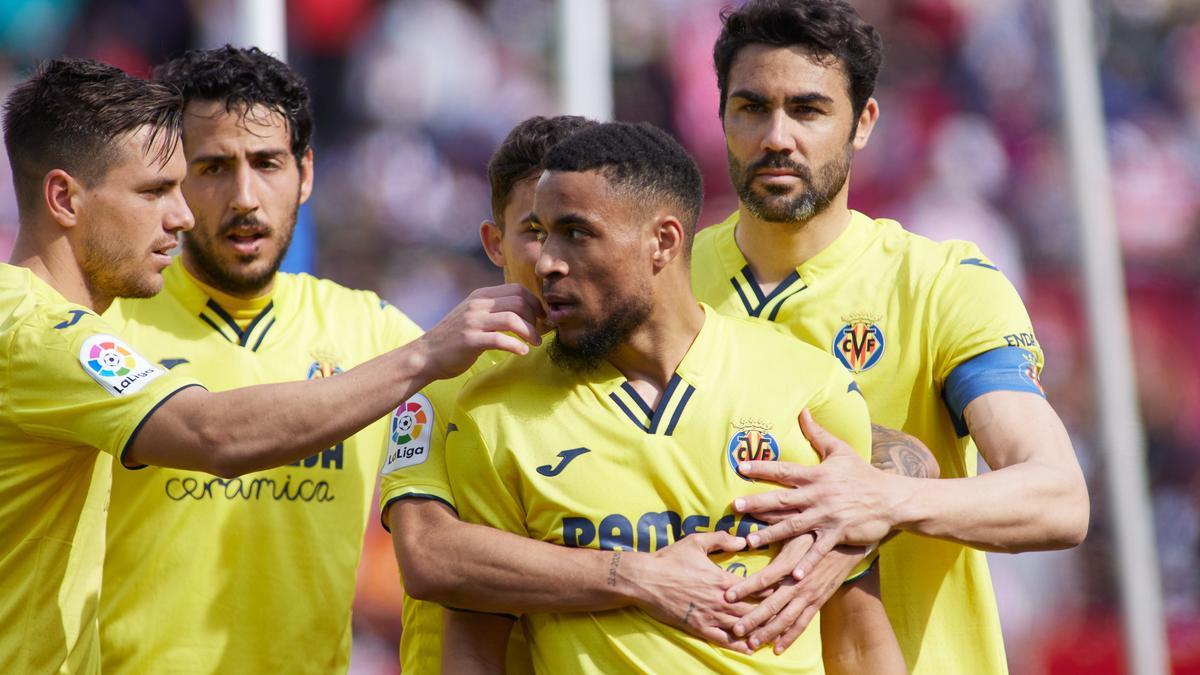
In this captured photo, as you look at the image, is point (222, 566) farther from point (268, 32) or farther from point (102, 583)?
point (268, 32)

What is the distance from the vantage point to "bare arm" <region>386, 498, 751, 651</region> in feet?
10.8

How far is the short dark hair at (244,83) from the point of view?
15.4ft

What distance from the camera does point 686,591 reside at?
3297mm

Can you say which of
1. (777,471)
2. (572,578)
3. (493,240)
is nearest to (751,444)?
(777,471)

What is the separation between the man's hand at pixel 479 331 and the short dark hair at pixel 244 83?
1.58 meters

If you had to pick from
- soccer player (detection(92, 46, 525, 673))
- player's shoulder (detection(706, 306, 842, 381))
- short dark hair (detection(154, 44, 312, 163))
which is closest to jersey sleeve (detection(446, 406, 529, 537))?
player's shoulder (detection(706, 306, 842, 381))

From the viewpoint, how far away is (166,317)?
4605 mm

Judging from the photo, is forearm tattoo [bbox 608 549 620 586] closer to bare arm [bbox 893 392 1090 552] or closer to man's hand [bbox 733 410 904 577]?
man's hand [bbox 733 410 904 577]

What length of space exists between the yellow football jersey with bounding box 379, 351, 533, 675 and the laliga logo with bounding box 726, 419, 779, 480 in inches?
27.5

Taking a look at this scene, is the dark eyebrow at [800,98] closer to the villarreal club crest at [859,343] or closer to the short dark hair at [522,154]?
the short dark hair at [522,154]

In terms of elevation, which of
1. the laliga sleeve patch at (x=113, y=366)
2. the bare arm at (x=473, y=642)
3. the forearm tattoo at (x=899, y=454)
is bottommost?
the bare arm at (x=473, y=642)

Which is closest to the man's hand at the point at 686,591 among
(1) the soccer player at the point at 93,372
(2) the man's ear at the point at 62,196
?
(1) the soccer player at the point at 93,372

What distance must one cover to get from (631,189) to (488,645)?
3.83ft

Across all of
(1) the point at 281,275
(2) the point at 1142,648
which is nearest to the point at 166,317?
(1) the point at 281,275
